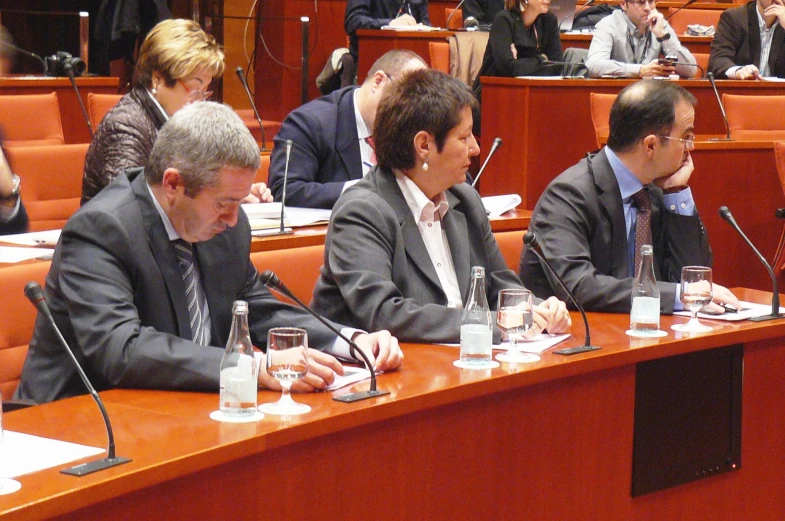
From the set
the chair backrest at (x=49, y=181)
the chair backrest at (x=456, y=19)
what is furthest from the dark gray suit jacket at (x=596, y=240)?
the chair backrest at (x=456, y=19)

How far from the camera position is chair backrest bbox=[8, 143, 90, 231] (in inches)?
159

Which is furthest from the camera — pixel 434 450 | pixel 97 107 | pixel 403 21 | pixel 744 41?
pixel 403 21

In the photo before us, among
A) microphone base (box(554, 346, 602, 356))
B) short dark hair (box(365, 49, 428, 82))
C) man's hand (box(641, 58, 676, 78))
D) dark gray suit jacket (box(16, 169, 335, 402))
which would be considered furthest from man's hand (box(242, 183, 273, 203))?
man's hand (box(641, 58, 676, 78))

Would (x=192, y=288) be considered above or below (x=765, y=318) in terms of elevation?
above

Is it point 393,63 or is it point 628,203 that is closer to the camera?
point 628,203

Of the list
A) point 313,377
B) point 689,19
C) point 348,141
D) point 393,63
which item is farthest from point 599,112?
point 313,377

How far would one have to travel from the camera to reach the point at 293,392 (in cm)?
205

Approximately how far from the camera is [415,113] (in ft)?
8.95

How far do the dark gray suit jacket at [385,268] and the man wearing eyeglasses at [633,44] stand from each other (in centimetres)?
404

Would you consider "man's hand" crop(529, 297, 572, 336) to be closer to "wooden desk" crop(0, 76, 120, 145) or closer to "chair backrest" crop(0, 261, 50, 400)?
"chair backrest" crop(0, 261, 50, 400)

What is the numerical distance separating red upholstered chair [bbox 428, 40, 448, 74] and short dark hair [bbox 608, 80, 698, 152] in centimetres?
380

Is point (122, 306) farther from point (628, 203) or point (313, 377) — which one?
point (628, 203)

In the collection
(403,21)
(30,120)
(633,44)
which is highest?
(403,21)

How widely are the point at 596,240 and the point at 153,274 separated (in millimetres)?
1400
